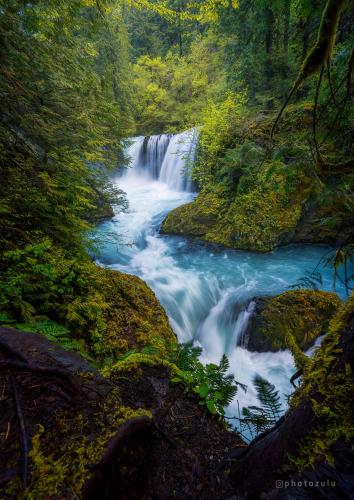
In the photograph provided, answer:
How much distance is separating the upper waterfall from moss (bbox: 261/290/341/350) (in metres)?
11.1

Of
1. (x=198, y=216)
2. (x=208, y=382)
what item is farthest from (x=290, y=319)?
(x=198, y=216)

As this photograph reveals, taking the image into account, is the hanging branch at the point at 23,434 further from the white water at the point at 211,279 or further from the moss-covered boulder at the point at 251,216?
the moss-covered boulder at the point at 251,216

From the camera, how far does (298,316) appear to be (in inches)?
206

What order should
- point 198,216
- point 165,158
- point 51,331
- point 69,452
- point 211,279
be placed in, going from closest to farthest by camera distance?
point 69,452, point 51,331, point 211,279, point 198,216, point 165,158

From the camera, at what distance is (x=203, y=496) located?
53.2 inches

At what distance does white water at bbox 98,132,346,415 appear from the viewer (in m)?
5.46

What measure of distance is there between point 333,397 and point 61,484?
3.54 feet

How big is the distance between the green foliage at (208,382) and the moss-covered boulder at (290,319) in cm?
306

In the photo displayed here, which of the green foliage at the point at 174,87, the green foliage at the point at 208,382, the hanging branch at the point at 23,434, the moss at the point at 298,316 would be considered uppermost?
the green foliage at the point at 174,87

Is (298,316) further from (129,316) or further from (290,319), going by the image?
(129,316)

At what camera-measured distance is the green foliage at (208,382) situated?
2049mm

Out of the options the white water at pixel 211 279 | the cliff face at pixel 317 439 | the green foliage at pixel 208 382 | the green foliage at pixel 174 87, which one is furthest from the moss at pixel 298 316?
the green foliage at pixel 174 87

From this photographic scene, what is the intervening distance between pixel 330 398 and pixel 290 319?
15.0ft

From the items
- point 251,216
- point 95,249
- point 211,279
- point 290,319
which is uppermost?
point 251,216
